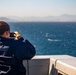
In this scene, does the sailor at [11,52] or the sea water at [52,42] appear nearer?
the sailor at [11,52]

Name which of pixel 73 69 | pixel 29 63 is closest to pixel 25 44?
pixel 73 69

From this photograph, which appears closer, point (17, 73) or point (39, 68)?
point (17, 73)

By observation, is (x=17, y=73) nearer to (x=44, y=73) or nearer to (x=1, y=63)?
(x=1, y=63)

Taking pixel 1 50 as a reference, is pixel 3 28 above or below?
above

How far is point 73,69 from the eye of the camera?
3736 mm

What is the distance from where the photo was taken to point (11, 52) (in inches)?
120

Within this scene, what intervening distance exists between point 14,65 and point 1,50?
19cm

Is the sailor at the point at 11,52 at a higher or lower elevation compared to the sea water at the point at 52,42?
higher

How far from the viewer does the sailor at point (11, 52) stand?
3.04 m

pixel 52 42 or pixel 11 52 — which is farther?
pixel 52 42

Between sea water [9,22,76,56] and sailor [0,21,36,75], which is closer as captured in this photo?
sailor [0,21,36,75]

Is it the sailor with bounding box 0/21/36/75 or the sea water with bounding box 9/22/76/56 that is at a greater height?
the sailor with bounding box 0/21/36/75

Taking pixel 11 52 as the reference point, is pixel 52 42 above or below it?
A: below

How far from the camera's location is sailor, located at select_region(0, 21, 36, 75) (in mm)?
3035
